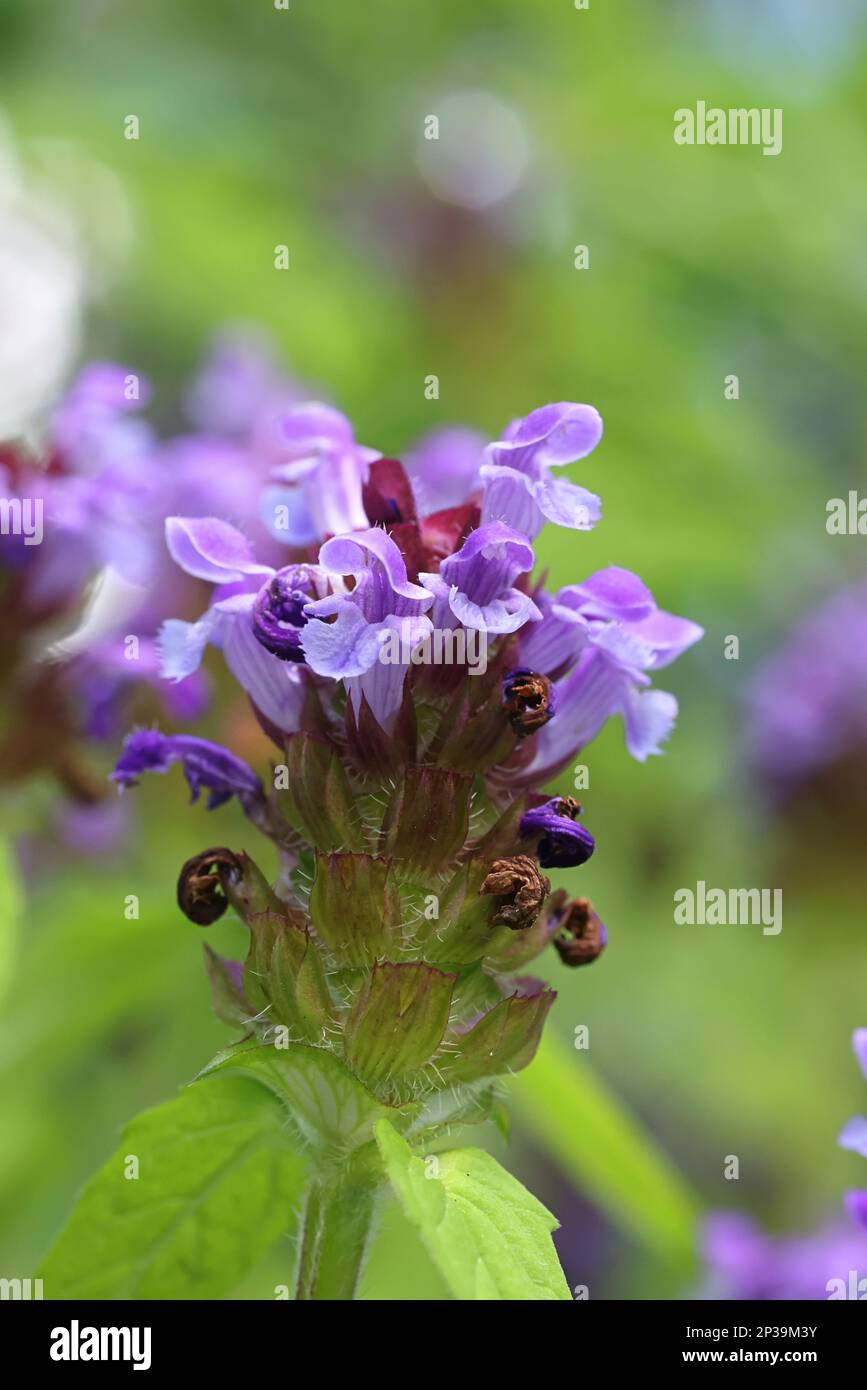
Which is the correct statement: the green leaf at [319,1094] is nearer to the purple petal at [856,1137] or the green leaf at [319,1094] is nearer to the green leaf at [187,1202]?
the green leaf at [187,1202]

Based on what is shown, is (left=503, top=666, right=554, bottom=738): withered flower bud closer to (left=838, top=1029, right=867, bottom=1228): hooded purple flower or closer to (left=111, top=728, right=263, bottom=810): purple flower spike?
(left=111, top=728, right=263, bottom=810): purple flower spike

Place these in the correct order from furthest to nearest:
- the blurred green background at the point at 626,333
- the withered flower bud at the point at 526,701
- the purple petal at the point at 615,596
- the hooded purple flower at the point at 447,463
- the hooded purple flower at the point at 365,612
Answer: the blurred green background at the point at 626,333 → the hooded purple flower at the point at 447,463 → the purple petal at the point at 615,596 → the withered flower bud at the point at 526,701 → the hooded purple flower at the point at 365,612

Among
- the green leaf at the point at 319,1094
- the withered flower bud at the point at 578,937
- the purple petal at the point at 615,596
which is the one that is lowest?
the green leaf at the point at 319,1094

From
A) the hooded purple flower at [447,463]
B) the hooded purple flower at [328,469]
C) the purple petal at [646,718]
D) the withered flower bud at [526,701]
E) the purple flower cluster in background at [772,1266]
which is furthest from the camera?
the purple flower cluster in background at [772,1266]

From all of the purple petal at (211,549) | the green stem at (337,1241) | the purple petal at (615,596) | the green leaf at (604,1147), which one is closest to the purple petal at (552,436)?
the purple petal at (615,596)

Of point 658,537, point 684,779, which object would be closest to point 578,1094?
point 658,537

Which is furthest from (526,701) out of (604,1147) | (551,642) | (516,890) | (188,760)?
(604,1147)

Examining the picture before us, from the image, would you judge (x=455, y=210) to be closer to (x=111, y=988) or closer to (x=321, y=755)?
(x=111, y=988)
